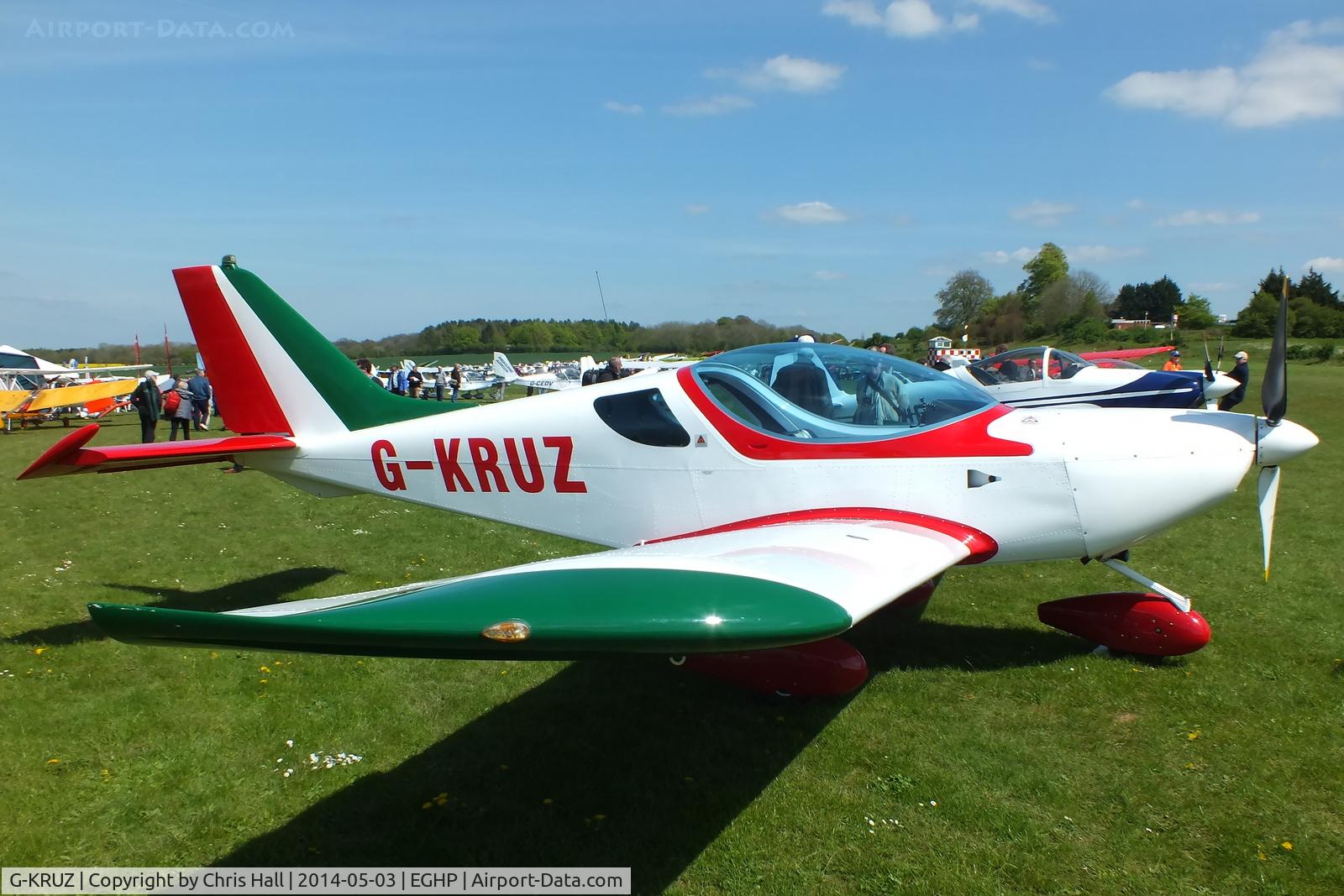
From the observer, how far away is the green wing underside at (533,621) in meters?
2.32

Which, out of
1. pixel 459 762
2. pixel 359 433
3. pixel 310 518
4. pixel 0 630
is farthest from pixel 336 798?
pixel 310 518

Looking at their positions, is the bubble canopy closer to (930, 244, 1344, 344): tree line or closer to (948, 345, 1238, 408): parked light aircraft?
(948, 345, 1238, 408): parked light aircraft

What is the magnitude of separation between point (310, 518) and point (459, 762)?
23.0 ft

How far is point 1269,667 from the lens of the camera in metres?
5.03

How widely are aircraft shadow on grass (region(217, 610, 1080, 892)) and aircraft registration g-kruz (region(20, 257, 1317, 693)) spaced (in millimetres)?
379

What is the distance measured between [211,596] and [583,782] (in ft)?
14.8

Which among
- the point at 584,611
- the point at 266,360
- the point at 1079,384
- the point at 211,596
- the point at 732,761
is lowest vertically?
the point at 732,761

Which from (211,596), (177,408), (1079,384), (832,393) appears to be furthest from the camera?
(177,408)

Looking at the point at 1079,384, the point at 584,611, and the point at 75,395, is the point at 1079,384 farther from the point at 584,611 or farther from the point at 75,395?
the point at 75,395

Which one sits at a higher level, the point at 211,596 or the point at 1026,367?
the point at 1026,367

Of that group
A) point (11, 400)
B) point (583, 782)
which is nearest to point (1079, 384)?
point (583, 782)

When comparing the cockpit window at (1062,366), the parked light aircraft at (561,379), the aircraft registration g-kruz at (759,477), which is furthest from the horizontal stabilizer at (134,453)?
the parked light aircraft at (561,379)

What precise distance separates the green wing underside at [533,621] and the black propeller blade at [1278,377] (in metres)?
3.37

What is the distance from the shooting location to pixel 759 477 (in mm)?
4902
